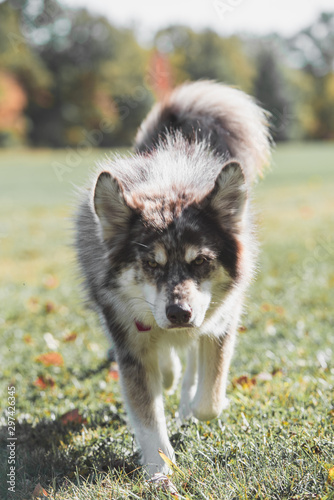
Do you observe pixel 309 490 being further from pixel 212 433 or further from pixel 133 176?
pixel 133 176

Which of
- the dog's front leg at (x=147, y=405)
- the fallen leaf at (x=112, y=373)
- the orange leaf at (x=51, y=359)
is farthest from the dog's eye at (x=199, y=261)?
the orange leaf at (x=51, y=359)

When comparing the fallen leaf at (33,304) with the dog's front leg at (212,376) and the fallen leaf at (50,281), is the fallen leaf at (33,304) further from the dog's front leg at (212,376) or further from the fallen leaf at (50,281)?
the dog's front leg at (212,376)

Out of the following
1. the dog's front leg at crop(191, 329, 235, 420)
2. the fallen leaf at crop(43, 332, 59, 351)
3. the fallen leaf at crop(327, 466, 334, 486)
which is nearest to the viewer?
the fallen leaf at crop(327, 466, 334, 486)

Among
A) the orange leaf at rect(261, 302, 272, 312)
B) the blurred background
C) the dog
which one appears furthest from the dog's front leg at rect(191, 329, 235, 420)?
the blurred background

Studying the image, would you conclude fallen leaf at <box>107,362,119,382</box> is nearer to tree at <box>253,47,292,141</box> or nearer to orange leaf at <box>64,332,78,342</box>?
orange leaf at <box>64,332,78,342</box>

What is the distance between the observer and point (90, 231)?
11.5 ft

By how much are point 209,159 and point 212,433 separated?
178 cm

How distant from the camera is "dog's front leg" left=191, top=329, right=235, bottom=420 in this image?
10.9 ft

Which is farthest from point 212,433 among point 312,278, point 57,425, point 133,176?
point 312,278

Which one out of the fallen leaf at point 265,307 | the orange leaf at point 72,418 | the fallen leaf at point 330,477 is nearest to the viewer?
the fallen leaf at point 330,477

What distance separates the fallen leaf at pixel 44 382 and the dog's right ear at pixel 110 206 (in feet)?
5.86

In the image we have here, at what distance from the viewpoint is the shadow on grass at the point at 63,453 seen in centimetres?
294

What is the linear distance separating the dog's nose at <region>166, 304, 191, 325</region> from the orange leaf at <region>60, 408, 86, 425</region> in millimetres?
1352

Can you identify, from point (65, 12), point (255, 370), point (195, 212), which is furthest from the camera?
point (65, 12)
